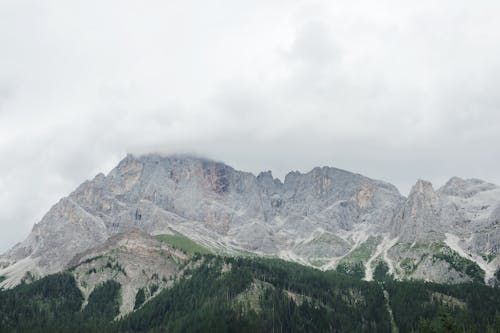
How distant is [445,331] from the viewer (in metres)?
120

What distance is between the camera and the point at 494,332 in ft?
572

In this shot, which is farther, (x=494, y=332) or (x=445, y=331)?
(x=494, y=332)

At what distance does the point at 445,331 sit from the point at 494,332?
6863cm
